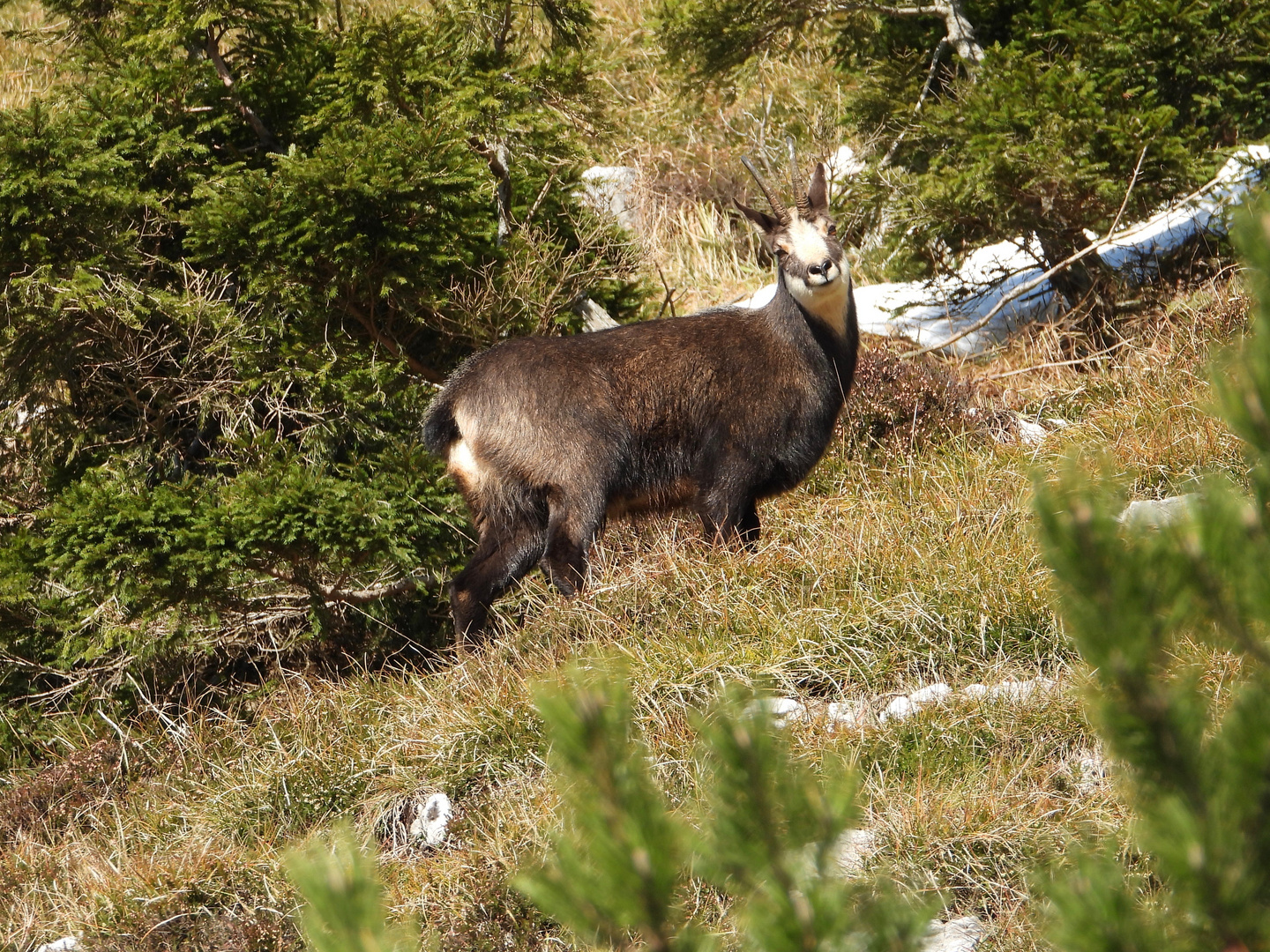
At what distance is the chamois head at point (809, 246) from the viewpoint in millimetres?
6438

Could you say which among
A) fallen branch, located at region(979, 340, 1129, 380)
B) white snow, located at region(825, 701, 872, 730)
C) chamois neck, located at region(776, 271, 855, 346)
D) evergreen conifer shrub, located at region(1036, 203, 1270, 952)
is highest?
evergreen conifer shrub, located at region(1036, 203, 1270, 952)

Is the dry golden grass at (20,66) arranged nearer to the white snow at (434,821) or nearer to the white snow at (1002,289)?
the white snow at (1002,289)

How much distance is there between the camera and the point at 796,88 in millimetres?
13359

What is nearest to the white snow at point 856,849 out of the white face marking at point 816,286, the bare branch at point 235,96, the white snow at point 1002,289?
the white face marking at point 816,286

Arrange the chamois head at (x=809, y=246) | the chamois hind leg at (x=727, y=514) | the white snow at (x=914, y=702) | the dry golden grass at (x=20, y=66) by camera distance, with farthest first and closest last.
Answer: the dry golden grass at (x=20, y=66) → the chamois head at (x=809, y=246) → the chamois hind leg at (x=727, y=514) → the white snow at (x=914, y=702)

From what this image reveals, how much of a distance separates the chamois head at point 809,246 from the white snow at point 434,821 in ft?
10.7

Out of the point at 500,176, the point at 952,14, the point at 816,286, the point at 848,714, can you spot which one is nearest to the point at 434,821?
the point at 848,714

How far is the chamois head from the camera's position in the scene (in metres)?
6.44

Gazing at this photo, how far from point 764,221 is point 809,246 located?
290 millimetres

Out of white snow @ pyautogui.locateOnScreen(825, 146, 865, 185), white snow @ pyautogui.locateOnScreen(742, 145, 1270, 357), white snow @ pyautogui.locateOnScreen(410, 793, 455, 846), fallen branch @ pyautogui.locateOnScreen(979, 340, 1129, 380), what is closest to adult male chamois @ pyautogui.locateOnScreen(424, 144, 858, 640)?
white snow @ pyautogui.locateOnScreen(410, 793, 455, 846)

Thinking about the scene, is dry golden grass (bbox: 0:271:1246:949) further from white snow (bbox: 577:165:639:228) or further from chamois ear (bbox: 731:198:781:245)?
white snow (bbox: 577:165:639:228)

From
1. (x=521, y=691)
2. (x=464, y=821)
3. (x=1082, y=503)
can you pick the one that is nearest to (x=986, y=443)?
(x=521, y=691)

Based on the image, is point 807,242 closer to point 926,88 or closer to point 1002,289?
point 926,88

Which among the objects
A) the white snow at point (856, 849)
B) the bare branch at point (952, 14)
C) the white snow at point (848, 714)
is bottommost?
the white snow at point (848, 714)
